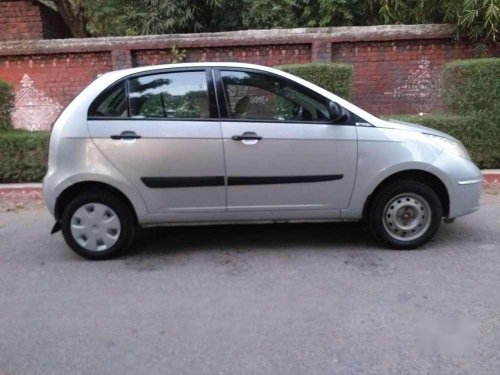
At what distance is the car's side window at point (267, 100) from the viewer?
503 centimetres

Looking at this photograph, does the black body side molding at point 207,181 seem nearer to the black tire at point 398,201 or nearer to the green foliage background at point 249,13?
the black tire at point 398,201

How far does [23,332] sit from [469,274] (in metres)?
3.34

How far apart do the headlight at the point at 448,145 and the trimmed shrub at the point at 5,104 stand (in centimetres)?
613

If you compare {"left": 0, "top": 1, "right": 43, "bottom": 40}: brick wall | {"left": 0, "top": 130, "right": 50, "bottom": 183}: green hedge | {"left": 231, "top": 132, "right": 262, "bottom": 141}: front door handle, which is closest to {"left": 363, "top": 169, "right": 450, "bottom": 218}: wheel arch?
{"left": 231, "top": 132, "right": 262, "bottom": 141}: front door handle

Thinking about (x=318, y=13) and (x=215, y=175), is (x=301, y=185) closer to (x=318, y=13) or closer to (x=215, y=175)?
(x=215, y=175)

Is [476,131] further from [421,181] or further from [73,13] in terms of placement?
[73,13]

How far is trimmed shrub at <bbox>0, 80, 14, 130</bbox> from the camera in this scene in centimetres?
834

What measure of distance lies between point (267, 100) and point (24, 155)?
429 cm

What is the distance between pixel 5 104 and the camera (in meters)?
8.43

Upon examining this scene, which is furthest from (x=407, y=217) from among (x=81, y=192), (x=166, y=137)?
(x=81, y=192)

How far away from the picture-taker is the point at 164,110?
16.5 feet

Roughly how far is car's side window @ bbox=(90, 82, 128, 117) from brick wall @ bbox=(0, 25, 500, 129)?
17.1ft

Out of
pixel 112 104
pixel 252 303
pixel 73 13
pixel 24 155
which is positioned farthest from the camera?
pixel 73 13

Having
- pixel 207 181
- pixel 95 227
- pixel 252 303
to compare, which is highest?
pixel 207 181
